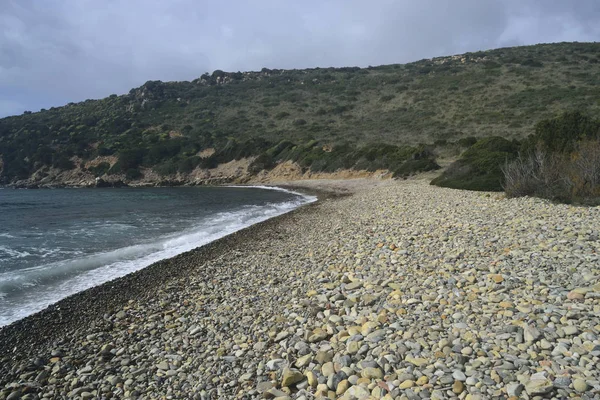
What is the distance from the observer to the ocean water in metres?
8.95

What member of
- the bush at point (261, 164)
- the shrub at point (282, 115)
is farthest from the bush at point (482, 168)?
the shrub at point (282, 115)

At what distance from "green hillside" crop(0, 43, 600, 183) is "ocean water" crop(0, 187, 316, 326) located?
18.9 m

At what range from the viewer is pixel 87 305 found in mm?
7488

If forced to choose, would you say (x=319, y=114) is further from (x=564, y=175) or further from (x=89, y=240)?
(x=89, y=240)

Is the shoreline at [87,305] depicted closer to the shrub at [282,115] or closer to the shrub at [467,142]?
the shrub at [467,142]

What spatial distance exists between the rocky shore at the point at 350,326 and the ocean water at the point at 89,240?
4.70 ft

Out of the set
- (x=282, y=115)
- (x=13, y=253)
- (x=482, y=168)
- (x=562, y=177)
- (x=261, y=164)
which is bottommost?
(x=13, y=253)

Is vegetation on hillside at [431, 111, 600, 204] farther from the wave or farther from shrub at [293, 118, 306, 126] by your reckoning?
shrub at [293, 118, 306, 126]

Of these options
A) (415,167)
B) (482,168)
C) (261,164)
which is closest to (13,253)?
(482,168)

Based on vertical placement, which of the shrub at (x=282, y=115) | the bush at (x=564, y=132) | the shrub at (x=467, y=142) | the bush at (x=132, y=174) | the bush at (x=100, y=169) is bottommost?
the bush at (x=132, y=174)

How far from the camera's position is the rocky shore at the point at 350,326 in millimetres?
3886

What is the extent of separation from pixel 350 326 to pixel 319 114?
55.2m

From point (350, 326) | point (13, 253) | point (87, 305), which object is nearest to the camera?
point (350, 326)

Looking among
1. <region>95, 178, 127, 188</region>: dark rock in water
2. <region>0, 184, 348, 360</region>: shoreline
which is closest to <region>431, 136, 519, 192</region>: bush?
<region>0, 184, 348, 360</region>: shoreline
